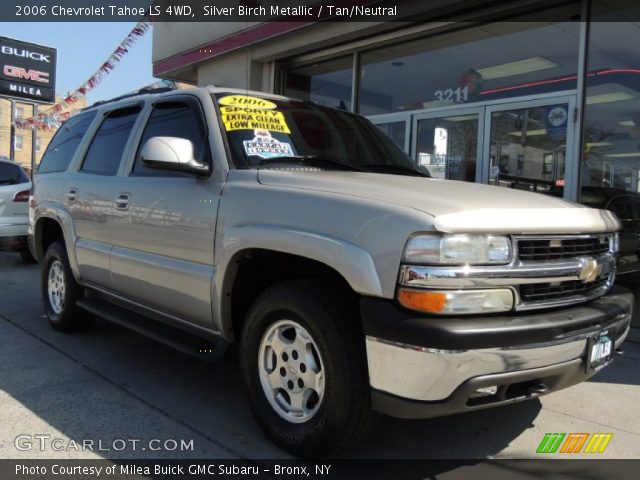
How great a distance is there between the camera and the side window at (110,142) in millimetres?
4160

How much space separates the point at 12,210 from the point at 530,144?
303 inches

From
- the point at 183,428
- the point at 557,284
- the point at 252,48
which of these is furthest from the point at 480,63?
the point at 183,428

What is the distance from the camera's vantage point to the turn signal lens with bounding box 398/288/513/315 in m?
2.19

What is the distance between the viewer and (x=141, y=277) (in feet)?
11.9

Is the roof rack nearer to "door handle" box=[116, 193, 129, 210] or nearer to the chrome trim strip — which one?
"door handle" box=[116, 193, 129, 210]

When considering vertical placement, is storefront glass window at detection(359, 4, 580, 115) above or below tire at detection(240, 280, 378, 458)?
above

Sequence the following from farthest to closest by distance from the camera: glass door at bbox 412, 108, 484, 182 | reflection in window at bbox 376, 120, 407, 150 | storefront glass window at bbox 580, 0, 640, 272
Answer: reflection in window at bbox 376, 120, 407, 150, glass door at bbox 412, 108, 484, 182, storefront glass window at bbox 580, 0, 640, 272

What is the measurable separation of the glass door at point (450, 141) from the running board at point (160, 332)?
189 inches

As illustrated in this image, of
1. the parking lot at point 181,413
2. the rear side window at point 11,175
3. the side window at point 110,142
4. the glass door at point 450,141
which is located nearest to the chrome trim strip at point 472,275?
the parking lot at point 181,413

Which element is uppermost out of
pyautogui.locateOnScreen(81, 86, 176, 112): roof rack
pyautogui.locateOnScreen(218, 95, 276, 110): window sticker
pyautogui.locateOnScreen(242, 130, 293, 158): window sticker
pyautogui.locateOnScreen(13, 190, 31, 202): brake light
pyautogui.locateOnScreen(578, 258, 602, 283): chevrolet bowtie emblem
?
pyautogui.locateOnScreen(81, 86, 176, 112): roof rack

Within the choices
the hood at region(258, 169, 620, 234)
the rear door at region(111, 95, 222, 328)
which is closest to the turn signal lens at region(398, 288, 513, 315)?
the hood at region(258, 169, 620, 234)

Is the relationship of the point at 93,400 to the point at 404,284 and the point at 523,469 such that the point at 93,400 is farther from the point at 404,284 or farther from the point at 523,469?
the point at 523,469

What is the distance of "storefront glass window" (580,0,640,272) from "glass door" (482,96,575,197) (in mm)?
250

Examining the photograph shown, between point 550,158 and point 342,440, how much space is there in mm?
5144
